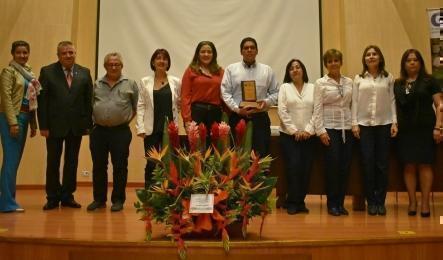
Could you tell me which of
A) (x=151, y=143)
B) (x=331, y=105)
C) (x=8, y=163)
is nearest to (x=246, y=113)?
(x=331, y=105)

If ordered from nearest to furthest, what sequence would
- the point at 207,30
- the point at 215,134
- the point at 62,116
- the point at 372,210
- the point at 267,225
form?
the point at 215,134
the point at 267,225
the point at 372,210
the point at 62,116
the point at 207,30

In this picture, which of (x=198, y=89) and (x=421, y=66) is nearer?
(x=421, y=66)

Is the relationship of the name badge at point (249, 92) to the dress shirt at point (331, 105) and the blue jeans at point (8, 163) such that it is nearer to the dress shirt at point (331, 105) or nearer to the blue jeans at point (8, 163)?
the dress shirt at point (331, 105)

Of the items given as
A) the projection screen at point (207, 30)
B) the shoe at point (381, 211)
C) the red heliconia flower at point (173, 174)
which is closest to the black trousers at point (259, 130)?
the shoe at point (381, 211)

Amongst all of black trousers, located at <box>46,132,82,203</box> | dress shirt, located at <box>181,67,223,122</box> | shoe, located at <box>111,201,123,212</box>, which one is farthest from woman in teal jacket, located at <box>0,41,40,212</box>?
dress shirt, located at <box>181,67,223,122</box>

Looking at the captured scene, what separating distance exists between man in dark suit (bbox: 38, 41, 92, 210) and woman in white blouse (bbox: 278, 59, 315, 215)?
1659mm

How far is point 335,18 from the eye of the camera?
6.66 metres

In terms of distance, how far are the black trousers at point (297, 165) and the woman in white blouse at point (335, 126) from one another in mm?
144

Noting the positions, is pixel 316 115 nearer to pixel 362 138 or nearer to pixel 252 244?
pixel 362 138

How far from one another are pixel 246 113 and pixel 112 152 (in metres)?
1.13

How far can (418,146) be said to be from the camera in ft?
12.0

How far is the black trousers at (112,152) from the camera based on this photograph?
380 cm

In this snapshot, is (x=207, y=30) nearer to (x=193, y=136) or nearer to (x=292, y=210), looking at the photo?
(x=292, y=210)

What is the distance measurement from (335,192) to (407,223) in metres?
0.68
